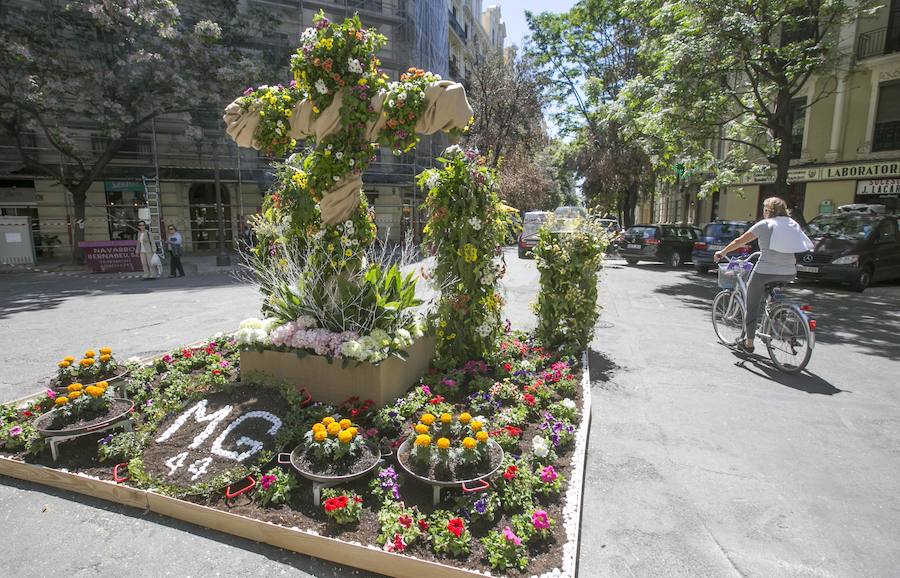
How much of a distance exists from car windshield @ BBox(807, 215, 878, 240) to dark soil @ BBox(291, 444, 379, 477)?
13.6 m

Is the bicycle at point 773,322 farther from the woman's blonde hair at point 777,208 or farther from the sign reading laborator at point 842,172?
the sign reading laborator at point 842,172

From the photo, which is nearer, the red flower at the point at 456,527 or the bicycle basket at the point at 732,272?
the red flower at the point at 456,527

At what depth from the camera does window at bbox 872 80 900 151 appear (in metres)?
17.4

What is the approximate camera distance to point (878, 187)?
17.7 meters

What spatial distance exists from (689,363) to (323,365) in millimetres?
4516

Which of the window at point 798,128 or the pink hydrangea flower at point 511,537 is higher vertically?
the window at point 798,128

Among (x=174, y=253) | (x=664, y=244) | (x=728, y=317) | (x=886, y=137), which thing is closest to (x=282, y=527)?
(x=728, y=317)

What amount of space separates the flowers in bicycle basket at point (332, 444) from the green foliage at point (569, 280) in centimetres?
323

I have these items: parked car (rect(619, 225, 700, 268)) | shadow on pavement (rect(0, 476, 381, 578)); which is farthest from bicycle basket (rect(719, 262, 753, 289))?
parked car (rect(619, 225, 700, 268))

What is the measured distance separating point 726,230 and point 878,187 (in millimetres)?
7354

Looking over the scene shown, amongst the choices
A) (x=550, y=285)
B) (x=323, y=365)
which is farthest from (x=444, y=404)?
(x=550, y=285)

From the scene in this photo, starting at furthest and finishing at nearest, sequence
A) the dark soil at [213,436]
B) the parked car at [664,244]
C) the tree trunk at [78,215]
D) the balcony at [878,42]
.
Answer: the parked car at [664,244] → the balcony at [878,42] → the tree trunk at [78,215] → the dark soil at [213,436]

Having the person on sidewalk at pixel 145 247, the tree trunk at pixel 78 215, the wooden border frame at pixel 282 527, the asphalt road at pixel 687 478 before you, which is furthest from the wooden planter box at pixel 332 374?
the tree trunk at pixel 78 215

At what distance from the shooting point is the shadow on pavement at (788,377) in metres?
5.18
